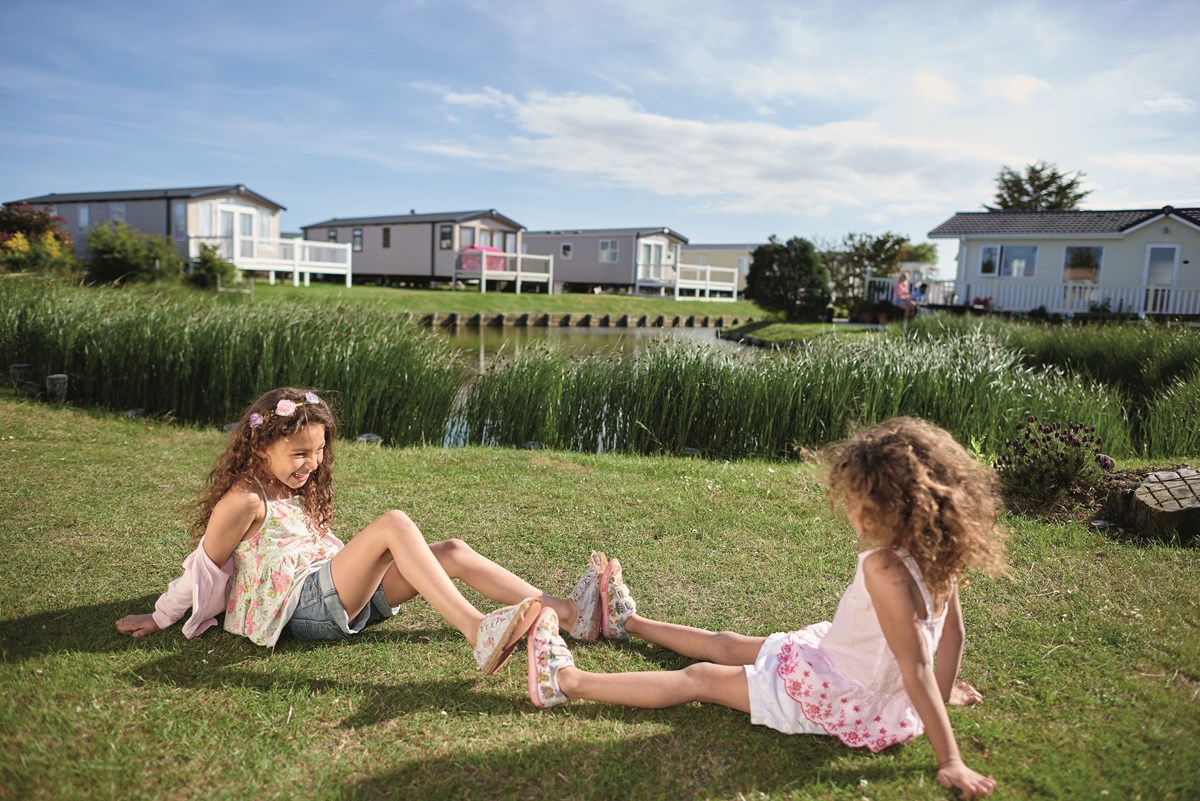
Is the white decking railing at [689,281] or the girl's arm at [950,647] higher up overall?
Result: the white decking railing at [689,281]

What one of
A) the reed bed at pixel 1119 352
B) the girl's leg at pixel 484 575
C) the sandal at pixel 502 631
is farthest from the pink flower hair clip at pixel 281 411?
the reed bed at pixel 1119 352

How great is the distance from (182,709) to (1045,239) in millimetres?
26770

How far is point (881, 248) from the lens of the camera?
115 feet

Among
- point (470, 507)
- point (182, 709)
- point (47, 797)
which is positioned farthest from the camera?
point (470, 507)

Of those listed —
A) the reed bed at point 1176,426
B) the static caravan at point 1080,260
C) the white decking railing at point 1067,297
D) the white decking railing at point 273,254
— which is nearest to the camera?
the reed bed at point 1176,426

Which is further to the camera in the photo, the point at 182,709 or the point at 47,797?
the point at 182,709

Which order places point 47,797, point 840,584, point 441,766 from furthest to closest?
1. point 840,584
2. point 441,766
3. point 47,797

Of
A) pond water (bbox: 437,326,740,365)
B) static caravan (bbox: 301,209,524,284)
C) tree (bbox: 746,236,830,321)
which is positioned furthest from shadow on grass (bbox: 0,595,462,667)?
static caravan (bbox: 301,209,524,284)

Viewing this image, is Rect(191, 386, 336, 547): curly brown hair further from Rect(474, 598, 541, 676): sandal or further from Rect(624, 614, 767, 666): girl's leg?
Rect(624, 614, 767, 666): girl's leg

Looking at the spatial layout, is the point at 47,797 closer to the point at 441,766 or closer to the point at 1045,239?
the point at 441,766

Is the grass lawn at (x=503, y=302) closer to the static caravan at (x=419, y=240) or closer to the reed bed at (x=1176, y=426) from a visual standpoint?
the static caravan at (x=419, y=240)

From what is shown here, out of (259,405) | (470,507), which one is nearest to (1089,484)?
(470,507)

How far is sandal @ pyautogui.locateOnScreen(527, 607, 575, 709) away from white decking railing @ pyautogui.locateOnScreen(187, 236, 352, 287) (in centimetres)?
2372

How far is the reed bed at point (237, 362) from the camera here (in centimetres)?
745
